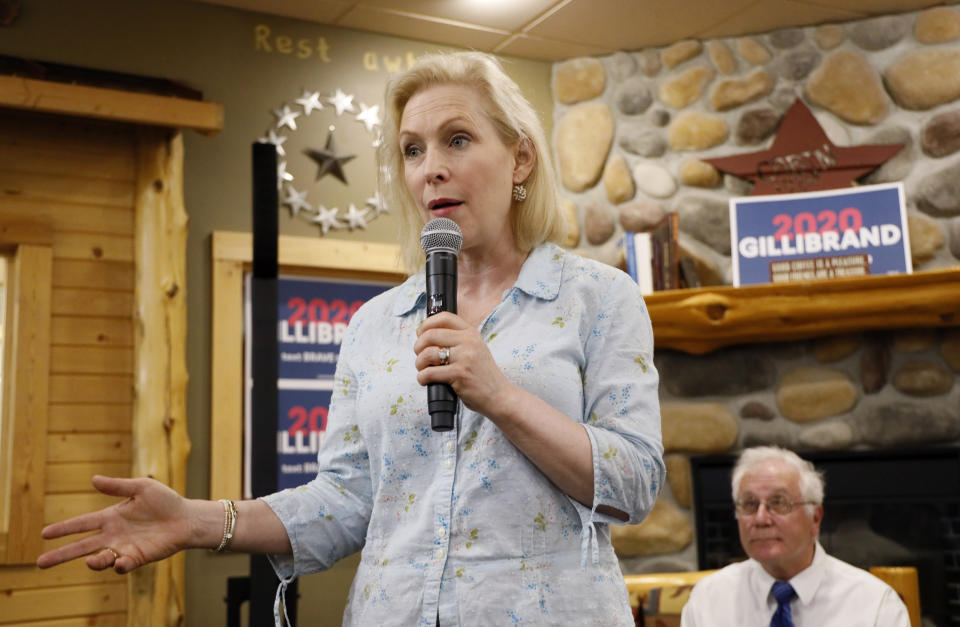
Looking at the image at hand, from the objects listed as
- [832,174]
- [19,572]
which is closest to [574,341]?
[19,572]

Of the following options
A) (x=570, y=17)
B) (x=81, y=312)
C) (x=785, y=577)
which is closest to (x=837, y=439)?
(x=785, y=577)

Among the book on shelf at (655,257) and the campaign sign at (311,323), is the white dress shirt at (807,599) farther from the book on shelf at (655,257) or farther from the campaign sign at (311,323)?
the campaign sign at (311,323)

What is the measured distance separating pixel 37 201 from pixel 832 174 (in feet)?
9.41

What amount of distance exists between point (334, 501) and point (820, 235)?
2.84m

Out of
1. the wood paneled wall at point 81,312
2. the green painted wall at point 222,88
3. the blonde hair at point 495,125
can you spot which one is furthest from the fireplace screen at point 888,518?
the blonde hair at point 495,125

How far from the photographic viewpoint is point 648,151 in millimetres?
3986

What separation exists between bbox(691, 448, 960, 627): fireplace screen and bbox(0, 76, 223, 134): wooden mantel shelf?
230cm

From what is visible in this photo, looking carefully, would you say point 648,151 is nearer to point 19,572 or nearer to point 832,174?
point 832,174

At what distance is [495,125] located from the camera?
1261 millimetres

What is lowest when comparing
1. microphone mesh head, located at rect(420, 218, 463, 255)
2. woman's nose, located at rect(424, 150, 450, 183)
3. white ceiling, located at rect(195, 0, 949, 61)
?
microphone mesh head, located at rect(420, 218, 463, 255)

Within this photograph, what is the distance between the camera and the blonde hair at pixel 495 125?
127cm

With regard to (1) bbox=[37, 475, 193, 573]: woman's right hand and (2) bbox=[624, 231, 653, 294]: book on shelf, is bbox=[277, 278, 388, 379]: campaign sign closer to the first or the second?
(2) bbox=[624, 231, 653, 294]: book on shelf

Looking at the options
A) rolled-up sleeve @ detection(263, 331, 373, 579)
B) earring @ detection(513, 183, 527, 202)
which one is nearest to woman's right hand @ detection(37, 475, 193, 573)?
rolled-up sleeve @ detection(263, 331, 373, 579)

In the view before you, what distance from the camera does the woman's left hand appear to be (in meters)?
0.99
